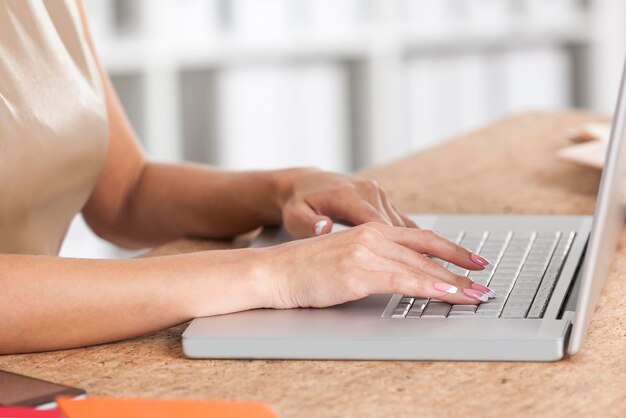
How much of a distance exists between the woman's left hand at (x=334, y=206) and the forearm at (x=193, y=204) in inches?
2.4

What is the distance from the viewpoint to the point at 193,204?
1407 millimetres

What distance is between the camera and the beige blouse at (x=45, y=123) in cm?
118

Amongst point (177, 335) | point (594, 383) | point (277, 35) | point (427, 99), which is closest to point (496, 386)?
point (594, 383)

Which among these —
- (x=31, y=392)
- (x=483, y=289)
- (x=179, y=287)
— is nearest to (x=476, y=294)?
(x=483, y=289)

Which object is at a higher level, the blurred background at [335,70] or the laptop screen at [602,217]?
the laptop screen at [602,217]

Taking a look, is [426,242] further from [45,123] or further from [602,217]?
[45,123]

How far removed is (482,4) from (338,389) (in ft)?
12.1

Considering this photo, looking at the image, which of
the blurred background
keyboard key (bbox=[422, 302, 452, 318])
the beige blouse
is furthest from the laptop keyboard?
the blurred background

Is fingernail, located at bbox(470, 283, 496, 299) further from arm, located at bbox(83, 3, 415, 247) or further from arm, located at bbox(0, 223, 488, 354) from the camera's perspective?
arm, located at bbox(83, 3, 415, 247)

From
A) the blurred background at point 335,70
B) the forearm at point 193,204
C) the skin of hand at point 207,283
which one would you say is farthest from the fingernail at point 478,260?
the blurred background at point 335,70

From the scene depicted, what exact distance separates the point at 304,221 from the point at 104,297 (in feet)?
1.08

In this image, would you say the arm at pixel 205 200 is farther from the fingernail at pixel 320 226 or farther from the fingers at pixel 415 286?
the fingers at pixel 415 286

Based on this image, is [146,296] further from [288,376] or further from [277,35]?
[277,35]

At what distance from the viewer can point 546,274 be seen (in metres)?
1.04
